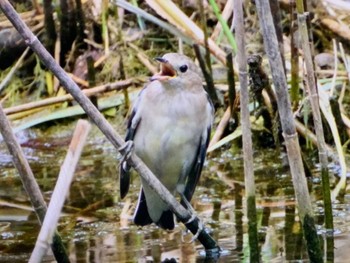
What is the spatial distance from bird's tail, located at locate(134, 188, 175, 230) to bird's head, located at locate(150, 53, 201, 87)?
2.36 ft

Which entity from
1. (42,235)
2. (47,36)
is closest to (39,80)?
(47,36)

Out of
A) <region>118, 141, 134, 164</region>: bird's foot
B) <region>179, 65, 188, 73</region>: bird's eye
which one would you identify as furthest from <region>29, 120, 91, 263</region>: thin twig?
<region>179, 65, 188, 73</region>: bird's eye

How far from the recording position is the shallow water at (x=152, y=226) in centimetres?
527

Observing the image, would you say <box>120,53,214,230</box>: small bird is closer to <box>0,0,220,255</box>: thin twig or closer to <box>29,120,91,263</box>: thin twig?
<box>0,0,220,255</box>: thin twig

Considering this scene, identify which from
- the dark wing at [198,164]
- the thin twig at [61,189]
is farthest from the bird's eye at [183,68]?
→ the thin twig at [61,189]

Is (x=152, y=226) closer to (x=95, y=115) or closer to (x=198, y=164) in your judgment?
(x=198, y=164)

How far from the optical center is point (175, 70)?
5512 mm

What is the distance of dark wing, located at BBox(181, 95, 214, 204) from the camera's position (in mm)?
5805

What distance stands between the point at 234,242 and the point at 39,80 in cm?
387

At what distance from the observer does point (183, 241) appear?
5559mm

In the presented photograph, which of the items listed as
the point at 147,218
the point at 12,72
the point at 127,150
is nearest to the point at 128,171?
the point at 147,218

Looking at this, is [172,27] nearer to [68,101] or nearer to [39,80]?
[68,101]

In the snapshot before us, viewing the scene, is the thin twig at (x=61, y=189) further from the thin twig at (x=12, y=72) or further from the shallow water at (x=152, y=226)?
the thin twig at (x=12, y=72)

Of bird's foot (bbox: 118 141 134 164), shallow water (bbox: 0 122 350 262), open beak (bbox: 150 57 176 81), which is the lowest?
shallow water (bbox: 0 122 350 262)
